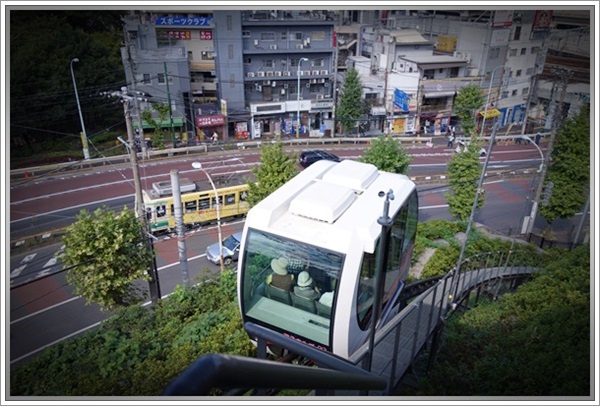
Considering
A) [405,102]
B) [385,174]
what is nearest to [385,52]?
[405,102]

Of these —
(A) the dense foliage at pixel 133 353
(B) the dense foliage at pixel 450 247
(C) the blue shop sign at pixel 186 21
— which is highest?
(C) the blue shop sign at pixel 186 21

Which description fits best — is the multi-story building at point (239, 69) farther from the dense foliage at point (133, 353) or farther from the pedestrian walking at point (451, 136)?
the dense foliage at point (133, 353)

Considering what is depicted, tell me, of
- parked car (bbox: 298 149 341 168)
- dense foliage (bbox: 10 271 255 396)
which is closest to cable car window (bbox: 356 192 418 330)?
dense foliage (bbox: 10 271 255 396)

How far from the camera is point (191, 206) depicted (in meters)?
12.6

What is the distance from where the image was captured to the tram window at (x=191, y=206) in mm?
12500

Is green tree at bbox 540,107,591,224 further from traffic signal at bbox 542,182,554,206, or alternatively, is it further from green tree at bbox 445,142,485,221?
green tree at bbox 445,142,485,221

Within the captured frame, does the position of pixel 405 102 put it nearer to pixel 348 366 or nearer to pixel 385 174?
pixel 385 174

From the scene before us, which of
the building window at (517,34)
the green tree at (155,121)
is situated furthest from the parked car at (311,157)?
the building window at (517,34)

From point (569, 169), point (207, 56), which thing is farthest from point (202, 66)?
point (569, 169)

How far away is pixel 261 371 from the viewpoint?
46.8 inches

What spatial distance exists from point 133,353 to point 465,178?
10654mm

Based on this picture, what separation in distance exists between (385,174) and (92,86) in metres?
13.8

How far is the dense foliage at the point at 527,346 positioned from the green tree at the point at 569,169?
19.9 feet

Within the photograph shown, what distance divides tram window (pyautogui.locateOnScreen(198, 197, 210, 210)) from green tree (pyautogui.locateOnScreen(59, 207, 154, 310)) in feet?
16.1
